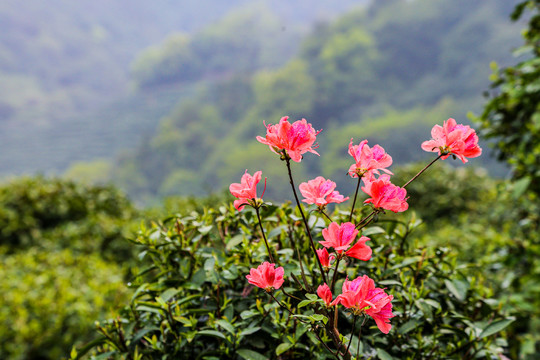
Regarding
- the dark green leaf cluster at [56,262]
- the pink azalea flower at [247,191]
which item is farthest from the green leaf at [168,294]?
the dark green leaf cluster at [56,262]

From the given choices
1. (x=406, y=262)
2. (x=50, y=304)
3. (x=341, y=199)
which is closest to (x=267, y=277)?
(x=341, y=199)

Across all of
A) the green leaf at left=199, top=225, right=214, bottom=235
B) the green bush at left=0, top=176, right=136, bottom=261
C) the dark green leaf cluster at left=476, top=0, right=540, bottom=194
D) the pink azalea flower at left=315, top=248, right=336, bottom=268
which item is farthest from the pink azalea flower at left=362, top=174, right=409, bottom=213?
the green bush at left=0, top=176, right=136, bottom=261

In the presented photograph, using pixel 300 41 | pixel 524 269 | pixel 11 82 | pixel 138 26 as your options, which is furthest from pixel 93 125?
pixel 524 269

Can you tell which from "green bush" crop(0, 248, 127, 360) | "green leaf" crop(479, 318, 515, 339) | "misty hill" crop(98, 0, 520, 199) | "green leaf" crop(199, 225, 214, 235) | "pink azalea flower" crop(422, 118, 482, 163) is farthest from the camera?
"misty hill" crop(98, 0, 520, 199)

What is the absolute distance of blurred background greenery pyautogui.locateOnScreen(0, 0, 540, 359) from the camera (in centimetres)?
264

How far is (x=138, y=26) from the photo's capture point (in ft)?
A: 273

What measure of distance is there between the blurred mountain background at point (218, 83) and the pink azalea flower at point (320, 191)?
3922 cm

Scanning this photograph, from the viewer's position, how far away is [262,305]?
97 cm

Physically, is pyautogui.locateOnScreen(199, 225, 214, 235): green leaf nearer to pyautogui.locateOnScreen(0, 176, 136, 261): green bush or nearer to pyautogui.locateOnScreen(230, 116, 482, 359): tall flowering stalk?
pyautogui.locateOnScreen(230, 116, 482, 359): tall flowering stalk

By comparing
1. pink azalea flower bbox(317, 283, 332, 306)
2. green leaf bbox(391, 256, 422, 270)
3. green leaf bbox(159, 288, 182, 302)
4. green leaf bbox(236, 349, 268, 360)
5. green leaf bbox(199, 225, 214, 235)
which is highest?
green leaf bbox(391, 256, 422, 270)

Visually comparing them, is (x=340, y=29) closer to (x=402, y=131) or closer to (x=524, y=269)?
(x=402, y=131)

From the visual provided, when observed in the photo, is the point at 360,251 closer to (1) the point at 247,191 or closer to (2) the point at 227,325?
(1) the point at 247,191

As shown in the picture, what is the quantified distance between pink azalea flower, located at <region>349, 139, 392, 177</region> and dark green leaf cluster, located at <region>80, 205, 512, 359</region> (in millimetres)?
324

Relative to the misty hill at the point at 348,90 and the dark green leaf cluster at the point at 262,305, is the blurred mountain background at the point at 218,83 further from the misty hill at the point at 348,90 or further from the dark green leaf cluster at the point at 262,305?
the dark green leaf cluster at the point at 262,305
